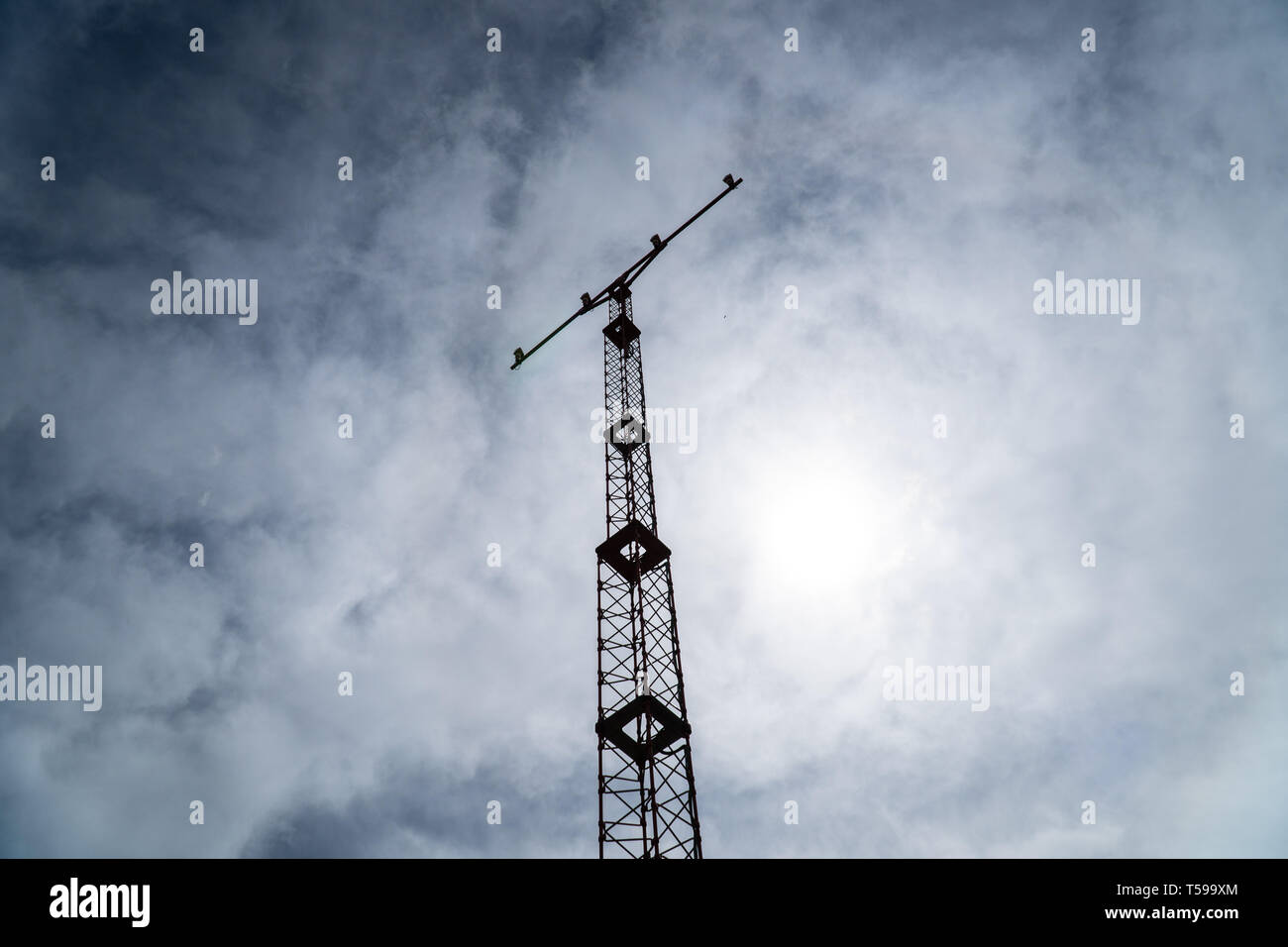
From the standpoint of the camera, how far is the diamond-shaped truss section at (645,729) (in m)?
31.1

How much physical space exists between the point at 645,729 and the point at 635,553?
24.4ft

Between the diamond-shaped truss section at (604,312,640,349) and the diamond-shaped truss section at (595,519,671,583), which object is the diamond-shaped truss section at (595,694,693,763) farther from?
the diamond-shaped truss section at (604,312,640,349)

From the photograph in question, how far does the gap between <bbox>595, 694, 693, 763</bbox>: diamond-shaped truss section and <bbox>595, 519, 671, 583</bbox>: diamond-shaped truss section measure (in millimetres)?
5719

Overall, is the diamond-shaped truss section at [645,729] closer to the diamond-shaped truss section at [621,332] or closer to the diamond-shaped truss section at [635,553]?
the diamond-shaped truss section at [635,553]

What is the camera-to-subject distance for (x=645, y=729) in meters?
31.3

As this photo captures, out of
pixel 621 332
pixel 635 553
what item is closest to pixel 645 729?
pixel 635 553

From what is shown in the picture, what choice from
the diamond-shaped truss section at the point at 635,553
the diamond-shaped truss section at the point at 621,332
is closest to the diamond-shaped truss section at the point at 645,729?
the diamond-shaped truss section at the point at 635,553

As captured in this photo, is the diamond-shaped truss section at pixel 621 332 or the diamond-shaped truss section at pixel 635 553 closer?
the diamond-shaped truss section at pixel 635 553

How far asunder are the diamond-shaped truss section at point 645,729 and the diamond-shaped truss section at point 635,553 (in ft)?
18.8

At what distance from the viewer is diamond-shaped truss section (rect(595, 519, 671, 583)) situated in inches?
1409

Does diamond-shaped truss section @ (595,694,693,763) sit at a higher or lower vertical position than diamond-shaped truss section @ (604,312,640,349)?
lower

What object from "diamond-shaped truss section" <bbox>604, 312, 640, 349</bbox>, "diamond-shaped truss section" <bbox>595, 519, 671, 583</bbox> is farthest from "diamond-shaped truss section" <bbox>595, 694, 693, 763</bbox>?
"diamond-shaped truss section" <bbox>604, 312, 640, 349</bbox>
